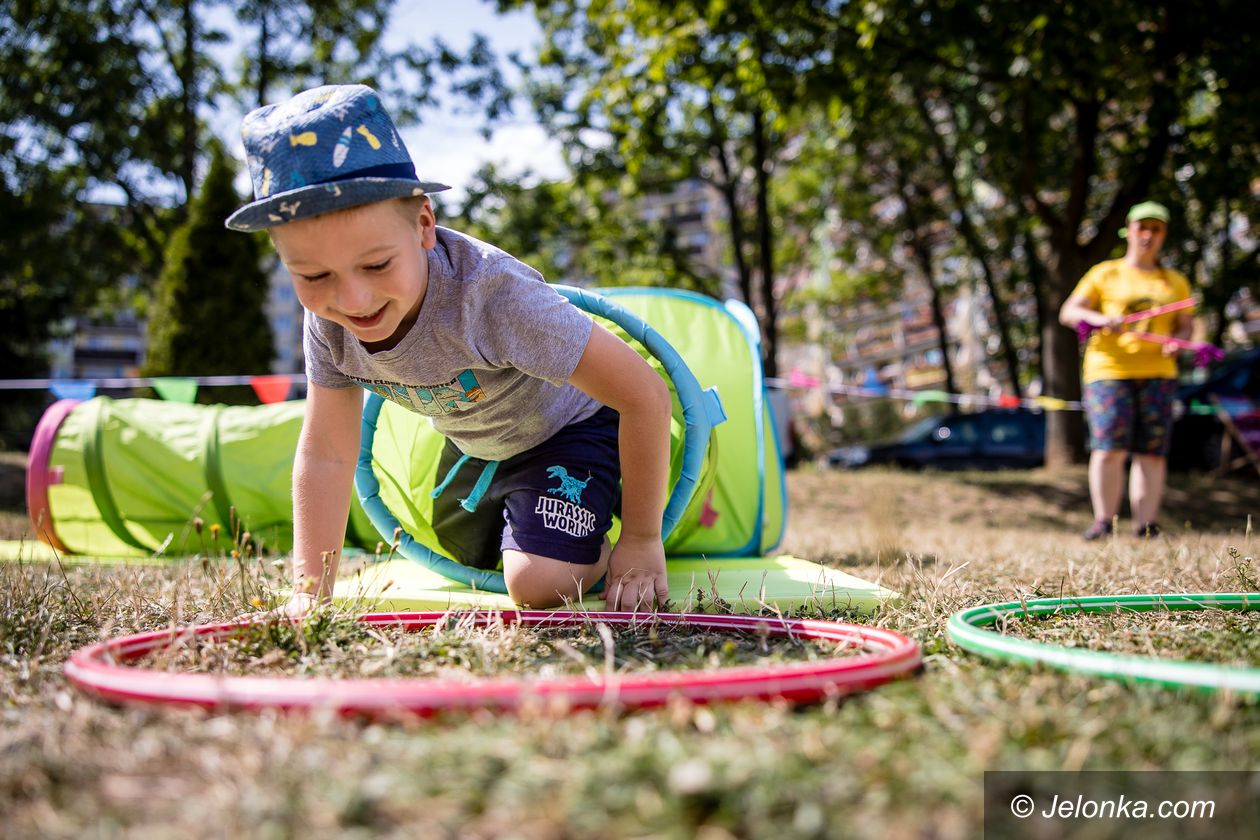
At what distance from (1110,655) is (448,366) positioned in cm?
148

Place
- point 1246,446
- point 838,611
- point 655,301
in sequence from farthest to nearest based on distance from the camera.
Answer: point 1246,446, point 655,301, point 838,611

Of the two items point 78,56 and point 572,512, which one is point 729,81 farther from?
point 78,56

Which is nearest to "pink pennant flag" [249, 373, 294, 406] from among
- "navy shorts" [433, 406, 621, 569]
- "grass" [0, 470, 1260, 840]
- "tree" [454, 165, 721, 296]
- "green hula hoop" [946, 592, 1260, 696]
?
"navy shorts" [433, 406, 621, 569]

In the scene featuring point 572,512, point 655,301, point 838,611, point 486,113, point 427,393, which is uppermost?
point 486,113

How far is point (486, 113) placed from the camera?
568 inches

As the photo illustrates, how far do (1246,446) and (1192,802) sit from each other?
9.70m

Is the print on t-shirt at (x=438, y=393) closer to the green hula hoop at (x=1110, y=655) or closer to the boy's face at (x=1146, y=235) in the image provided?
the green hula hoop at (x=1110, y=655)

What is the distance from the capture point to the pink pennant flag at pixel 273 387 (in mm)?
6176

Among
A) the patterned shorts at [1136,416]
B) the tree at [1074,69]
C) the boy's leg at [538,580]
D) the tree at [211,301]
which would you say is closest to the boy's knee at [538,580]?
the boy's leg at [538,580]

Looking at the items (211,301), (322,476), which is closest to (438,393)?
(322,476)

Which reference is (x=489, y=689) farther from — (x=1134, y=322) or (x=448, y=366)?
(x=1134, y=322)

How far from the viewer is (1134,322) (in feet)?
15.3

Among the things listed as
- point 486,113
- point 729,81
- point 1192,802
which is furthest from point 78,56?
point 1192,802

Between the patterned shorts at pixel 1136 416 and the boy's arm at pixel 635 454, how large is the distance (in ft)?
10.5
